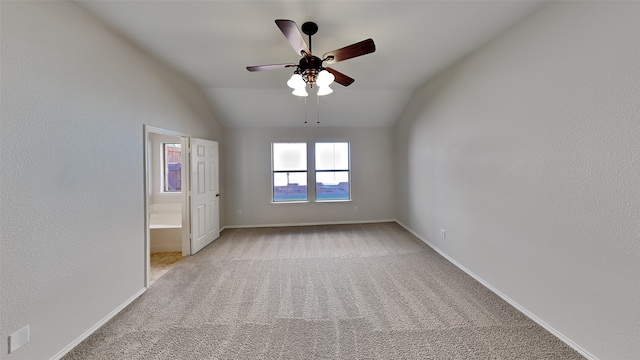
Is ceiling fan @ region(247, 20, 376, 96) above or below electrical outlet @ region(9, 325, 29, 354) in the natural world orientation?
above

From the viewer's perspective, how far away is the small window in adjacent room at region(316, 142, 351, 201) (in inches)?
209

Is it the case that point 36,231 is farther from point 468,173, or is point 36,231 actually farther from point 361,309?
point 468,173

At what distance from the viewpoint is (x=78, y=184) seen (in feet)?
5.97

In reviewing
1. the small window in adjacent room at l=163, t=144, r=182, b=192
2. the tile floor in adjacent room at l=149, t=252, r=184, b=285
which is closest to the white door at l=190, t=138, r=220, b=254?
the tile floor in adjacent room at l=149, t=252, r=184, b=285

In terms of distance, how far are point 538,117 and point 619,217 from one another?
0.94 meters

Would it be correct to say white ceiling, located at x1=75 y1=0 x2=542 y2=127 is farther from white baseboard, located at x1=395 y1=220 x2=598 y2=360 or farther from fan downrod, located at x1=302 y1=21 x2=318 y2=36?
white baseboard, located at x1=395 y1=220 x2=598 y2=360

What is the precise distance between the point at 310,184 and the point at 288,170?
624mm

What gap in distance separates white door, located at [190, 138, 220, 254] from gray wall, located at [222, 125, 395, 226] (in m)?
0.72

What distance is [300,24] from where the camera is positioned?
81.4 inches

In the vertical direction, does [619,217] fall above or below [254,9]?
below

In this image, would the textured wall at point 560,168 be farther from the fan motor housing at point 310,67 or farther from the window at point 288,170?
the window at point 288,170

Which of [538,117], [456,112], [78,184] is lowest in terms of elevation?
[78,184]

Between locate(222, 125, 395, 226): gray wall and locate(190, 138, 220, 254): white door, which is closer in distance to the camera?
locate(190, 138, 220, 254): white door

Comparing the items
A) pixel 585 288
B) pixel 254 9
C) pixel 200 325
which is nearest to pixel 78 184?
pixel 200 325
